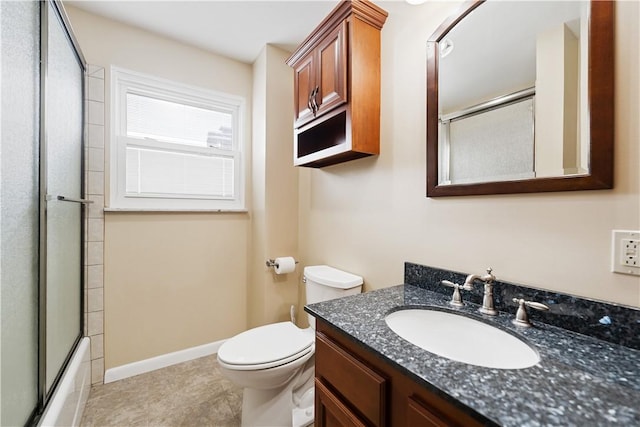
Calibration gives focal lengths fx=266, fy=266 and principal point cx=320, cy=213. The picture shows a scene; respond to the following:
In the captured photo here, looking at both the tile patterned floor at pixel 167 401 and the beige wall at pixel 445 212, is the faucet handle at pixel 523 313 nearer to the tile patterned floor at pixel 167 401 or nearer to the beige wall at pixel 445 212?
the beige wall at pixel 445 212

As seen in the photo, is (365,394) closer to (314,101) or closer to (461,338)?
(461,338)

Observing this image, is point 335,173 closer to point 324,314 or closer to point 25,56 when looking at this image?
point 324,314

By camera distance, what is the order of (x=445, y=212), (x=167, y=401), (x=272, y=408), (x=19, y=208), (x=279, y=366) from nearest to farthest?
1. (x=19, y=208)
2. (x=445, y=212)
3. (x=279, y=366)
4. (x=272, y=408)
5. (x=167, y=401)

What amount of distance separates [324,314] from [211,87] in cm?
205

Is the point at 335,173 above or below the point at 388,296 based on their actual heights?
above

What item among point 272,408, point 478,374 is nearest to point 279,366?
point 272,408

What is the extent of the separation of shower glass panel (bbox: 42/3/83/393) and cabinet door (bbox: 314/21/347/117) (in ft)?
4.08

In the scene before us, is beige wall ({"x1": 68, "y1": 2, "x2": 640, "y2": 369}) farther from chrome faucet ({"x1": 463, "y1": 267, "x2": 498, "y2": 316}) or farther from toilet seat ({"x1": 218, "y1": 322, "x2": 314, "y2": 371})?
toilet seat ({"x1": 218, "y1": 322, "x2": 314, "y2": 371})

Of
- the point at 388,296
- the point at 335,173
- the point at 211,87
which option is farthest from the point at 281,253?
the point at 211,87

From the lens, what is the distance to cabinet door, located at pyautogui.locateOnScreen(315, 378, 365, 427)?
2.54 ft

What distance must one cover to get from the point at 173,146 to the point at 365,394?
6.71 ft

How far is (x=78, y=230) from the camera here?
164 cm

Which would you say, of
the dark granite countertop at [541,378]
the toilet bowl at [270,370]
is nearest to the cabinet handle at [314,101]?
the dark granite countertop at [541,378]

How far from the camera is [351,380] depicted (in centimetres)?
78
